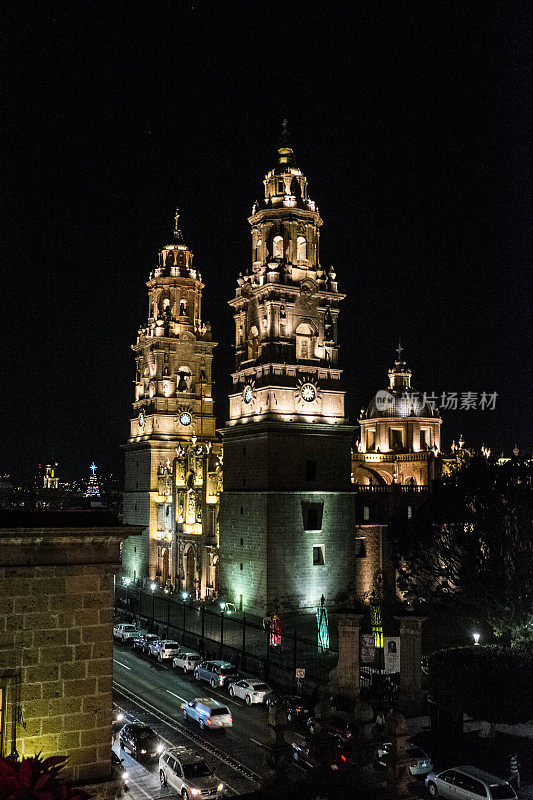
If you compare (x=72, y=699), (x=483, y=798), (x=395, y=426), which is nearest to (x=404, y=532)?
(x=483, y=798)

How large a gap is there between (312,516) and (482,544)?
46.6ft

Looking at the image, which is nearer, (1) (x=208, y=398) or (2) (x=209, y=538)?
(2) (x=209, y=538)

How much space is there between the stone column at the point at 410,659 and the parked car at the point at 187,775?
1008cm

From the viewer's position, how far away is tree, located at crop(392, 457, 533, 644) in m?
30.7

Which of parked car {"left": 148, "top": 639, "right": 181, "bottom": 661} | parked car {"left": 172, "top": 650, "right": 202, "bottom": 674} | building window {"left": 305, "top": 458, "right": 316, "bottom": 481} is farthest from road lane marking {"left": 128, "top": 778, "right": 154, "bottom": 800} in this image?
building window {"left": 305, "top": 458, "right": 316, "bottom": 481}

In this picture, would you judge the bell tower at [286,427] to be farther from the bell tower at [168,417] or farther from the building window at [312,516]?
the bell tower at [168,417]

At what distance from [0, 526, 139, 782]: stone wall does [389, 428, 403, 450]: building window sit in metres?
68.2

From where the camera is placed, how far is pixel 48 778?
1062 cm

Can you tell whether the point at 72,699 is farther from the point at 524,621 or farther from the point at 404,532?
the point at 404,532

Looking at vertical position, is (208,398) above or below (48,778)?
above

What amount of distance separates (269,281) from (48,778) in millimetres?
39516

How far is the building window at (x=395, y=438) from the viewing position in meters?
79.8

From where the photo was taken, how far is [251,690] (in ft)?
98.4

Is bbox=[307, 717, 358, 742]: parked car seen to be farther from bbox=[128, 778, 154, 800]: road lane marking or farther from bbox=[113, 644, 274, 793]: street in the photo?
bbox=[128, 778, 154, 800]: road lane marking
